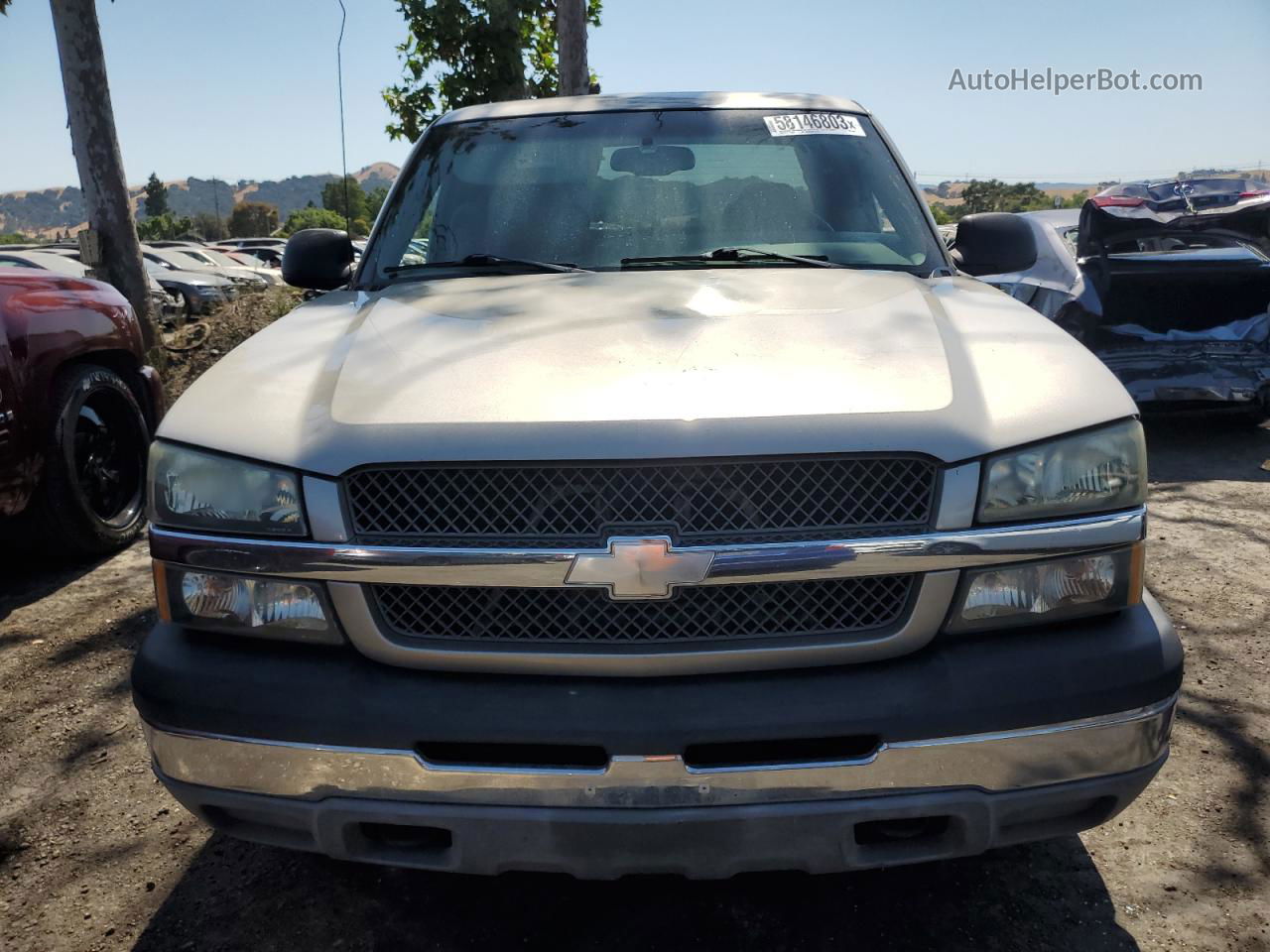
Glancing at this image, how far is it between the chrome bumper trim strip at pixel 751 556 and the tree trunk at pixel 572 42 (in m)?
9.50

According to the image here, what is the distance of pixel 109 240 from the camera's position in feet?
29.4

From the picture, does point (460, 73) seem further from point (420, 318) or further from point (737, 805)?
point (737, 805)

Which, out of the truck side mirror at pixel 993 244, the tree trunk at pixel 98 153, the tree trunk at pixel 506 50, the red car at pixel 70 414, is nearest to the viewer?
the truck side mirror at pixel 993 244

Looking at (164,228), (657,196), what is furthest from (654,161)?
(164,228)

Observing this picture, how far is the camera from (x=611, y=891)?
249 centimetres

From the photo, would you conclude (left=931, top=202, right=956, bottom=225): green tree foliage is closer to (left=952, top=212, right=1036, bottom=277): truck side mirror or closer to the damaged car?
(left=952, top=212, right=1036, bottom=277): truck side mirror

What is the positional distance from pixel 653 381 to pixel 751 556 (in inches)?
16.0

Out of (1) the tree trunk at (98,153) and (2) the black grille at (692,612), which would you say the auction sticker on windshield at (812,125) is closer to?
(2) the black grille at (692,612)

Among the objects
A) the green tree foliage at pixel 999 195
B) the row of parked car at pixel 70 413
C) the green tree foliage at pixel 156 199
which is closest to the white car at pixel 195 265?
the row of parked car at pixel 70 413

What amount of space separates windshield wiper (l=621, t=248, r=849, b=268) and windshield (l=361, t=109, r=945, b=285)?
11mm

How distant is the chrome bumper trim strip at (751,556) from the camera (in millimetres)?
1893

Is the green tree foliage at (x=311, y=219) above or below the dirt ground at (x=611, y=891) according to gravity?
below

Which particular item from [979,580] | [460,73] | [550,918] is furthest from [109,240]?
[979,580]

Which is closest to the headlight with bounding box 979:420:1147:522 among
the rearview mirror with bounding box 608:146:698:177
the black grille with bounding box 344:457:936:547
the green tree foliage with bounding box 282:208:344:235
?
the black grille with bounding box 344:457:936:547
